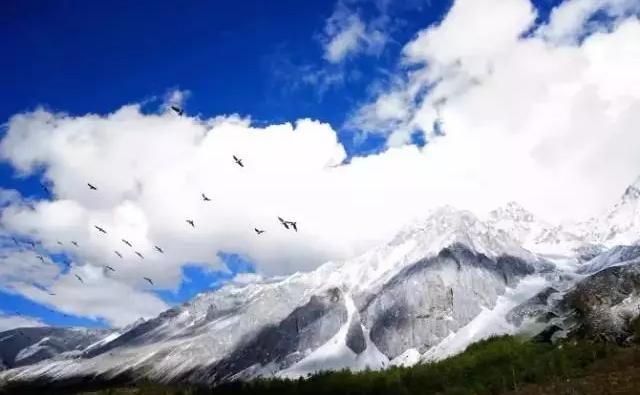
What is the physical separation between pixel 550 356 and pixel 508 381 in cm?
2456

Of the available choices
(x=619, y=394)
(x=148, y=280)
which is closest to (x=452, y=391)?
(x=619, y=394)

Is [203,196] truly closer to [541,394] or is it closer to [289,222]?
[289,222]

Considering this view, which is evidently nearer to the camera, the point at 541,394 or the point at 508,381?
the point at 541,394

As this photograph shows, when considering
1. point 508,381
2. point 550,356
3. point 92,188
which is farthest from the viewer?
point 550,356

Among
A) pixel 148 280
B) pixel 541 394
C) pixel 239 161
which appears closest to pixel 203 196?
pixel 239 161

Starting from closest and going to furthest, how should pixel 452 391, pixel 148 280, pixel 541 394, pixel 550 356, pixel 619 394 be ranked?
1. pixel 619 394
2. pixel 148 280
3. pixel 541 394
4. pixel 452 391
5. pixel 550 356

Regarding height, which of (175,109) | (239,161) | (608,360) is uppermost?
(175,109)

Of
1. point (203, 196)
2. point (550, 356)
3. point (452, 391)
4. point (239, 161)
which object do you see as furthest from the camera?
point (550, 356)

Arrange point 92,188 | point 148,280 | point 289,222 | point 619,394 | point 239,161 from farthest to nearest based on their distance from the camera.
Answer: point 148,280
point 619,394
point 92,188
point 239,161
point 289,222

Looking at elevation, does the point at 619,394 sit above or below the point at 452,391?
below

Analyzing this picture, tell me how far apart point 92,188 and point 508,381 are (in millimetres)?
134167

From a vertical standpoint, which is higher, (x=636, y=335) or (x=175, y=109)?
(x=175, y=109)

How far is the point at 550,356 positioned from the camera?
19238cm

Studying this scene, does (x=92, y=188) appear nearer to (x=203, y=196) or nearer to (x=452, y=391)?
(x=203, y=196)
